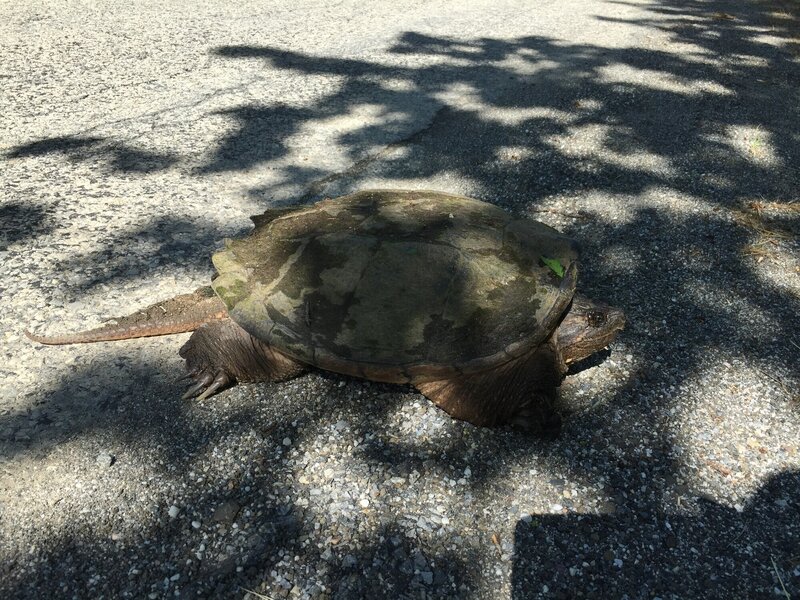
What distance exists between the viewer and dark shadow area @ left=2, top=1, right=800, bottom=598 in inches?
73.2

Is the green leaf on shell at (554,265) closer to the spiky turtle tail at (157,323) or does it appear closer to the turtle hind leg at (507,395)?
the turtle hind leg at (507,395)

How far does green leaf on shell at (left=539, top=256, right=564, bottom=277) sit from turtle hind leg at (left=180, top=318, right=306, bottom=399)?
41.6 inches

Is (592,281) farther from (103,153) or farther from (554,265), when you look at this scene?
(103,153)

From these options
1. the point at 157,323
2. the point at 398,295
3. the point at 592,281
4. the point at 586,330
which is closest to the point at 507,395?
the point at 586,330

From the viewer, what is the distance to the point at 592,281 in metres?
3.03

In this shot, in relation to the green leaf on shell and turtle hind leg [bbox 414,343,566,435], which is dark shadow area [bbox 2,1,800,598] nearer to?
turtle hind leg [bbox 414,343,566,435]

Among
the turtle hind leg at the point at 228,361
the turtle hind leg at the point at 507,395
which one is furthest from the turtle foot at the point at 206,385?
the turtle hind leg at the point at 507,395

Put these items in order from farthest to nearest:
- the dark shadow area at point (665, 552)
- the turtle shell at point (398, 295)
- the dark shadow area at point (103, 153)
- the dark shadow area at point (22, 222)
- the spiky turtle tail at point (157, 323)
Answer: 1. the dark shadow area at point (103, 153)
2. the dark shadow area at point (22, 222)
3. the spiky turtle tail at point (157, 323)
4. the turtle shell at point (398, 295)
5. the dark shadow area at point (665, 552)

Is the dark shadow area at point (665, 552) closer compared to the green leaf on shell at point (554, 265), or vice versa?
the dark shadow area at point (665, 552)

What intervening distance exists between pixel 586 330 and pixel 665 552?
32.3 inches

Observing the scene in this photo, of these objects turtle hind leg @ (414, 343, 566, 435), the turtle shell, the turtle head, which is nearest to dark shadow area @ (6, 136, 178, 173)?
the turtle shell

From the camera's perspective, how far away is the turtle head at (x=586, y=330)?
235 centimetres

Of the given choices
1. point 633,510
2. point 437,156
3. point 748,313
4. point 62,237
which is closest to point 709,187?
point 748,313

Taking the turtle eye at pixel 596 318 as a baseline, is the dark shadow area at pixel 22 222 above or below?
below
